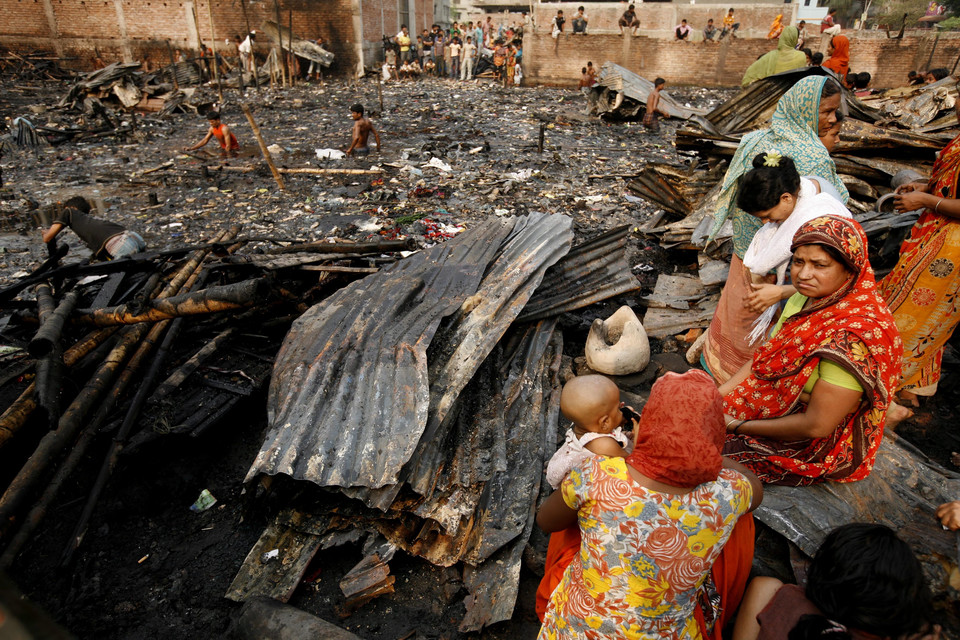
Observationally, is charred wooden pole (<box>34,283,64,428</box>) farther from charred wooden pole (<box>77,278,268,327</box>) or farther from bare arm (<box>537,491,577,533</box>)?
bare arm (<box>537,491,577,533</box>)

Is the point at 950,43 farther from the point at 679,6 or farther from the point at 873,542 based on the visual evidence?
the point at 873,542

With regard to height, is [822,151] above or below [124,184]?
above

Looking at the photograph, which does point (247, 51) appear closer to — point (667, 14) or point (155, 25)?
point (155, 25)

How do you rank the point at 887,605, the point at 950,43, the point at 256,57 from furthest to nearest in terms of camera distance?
the point at 256,57, the point at 950,43, the point at 887,605

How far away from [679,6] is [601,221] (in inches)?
787

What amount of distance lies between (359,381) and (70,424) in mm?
1537

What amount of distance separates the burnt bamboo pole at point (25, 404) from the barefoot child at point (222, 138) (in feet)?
25.9

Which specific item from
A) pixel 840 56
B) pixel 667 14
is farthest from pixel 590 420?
pixel 667 14

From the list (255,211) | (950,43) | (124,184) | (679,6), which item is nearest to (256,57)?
(124,184)

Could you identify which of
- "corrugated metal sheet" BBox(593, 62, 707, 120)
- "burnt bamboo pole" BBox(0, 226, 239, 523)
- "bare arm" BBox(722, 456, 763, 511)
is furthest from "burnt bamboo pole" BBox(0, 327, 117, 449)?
"corrugated metal sheet" BBox(593, 62, 707, 120)

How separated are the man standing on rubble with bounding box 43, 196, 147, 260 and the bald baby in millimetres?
5073

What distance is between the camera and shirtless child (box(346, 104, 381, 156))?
962cm

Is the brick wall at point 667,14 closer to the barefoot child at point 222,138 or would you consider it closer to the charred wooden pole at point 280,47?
the charred wooden pole at point 280,47

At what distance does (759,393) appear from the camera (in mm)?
2174
